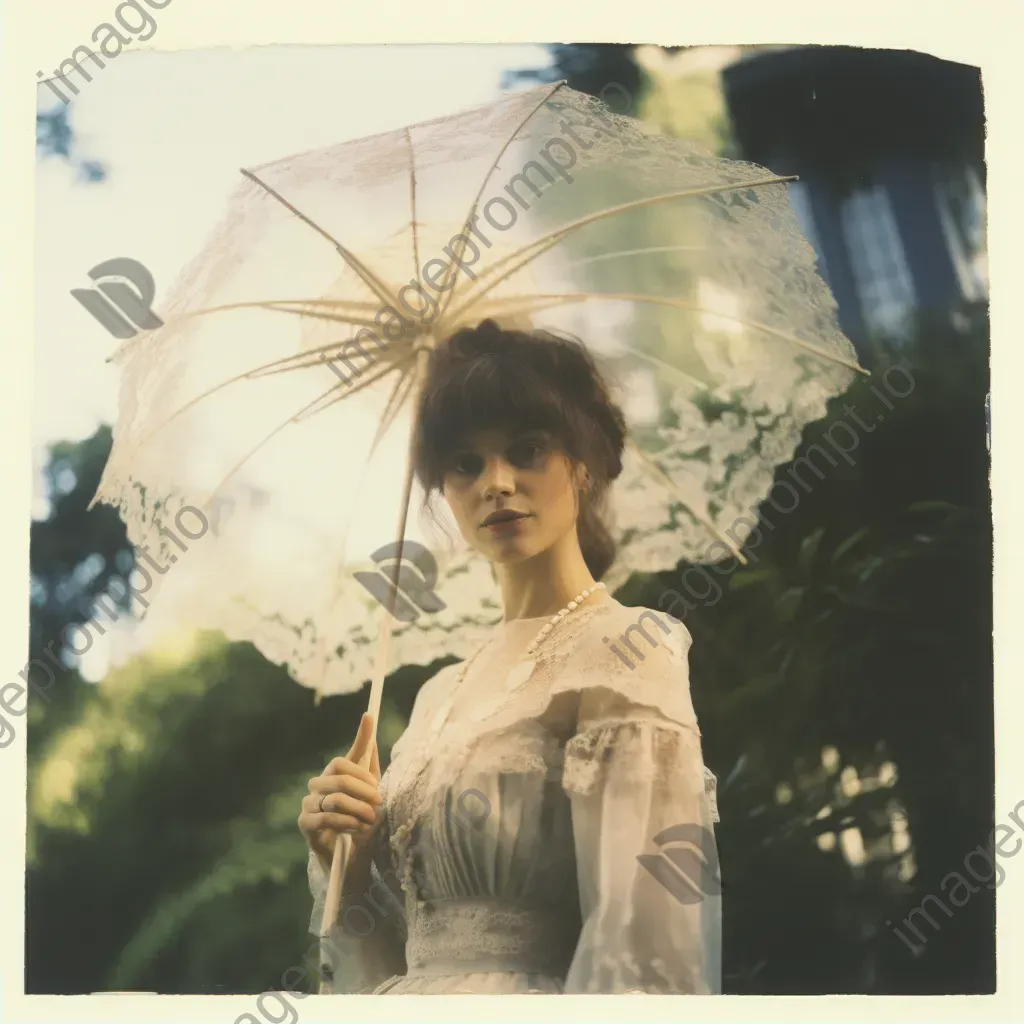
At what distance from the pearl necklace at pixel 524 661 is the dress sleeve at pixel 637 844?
0.32 ft

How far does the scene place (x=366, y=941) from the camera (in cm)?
270

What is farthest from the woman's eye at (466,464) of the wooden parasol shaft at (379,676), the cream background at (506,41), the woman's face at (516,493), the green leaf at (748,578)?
the cream background at (506,41)

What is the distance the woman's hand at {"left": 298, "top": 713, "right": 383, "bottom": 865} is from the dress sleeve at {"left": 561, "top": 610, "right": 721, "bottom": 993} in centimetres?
44

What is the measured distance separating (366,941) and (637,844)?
24.2 inches

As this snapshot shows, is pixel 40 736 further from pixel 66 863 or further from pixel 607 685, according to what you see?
pixel 607 685

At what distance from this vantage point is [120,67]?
303 cm

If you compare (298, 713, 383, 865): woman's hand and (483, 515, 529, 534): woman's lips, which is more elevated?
(483, 515, 529, 534): woman's lips

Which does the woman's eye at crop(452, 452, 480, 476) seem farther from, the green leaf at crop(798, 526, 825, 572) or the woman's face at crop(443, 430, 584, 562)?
the green leaf at crop(798, 526, 825, 572)

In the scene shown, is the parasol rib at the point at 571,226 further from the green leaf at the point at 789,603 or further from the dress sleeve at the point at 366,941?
the dress sleeve at the point at 366,941

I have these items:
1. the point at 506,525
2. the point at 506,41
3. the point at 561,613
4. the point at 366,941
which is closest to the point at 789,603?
the point at 561,613

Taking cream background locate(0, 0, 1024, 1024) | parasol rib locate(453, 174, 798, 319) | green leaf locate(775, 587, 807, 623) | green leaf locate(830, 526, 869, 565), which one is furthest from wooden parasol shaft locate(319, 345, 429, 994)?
green leaf locate(830, 526, 869, 565)

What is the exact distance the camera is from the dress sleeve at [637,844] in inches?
99.7

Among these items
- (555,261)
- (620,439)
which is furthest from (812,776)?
(555,261)

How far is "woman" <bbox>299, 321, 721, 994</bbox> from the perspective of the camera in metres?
2.55
